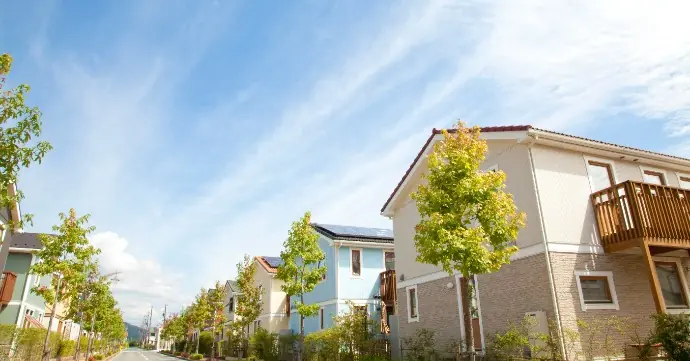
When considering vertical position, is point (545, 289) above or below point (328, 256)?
below

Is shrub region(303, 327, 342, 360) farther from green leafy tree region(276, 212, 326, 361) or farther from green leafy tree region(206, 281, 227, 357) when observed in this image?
green leafy tree region(206, 281, 227, 357)

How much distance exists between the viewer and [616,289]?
518 inches

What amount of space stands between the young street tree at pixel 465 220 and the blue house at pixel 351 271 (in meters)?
16.2

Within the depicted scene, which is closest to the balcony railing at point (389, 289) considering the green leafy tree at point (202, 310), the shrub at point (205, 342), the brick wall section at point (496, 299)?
the brick wall section at point (496, 299)

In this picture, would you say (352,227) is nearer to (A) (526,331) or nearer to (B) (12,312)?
(A) (526,331)

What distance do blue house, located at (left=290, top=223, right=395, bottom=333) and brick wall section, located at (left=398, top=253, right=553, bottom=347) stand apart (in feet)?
30.0

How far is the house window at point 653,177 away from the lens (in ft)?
53.0

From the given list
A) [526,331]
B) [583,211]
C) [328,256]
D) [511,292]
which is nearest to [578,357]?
[526,331]

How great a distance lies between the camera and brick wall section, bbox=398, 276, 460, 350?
53.2ft

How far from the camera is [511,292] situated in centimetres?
1384

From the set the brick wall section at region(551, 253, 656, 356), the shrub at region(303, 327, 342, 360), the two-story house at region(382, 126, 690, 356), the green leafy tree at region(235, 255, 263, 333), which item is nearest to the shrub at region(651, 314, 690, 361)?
the two-story house at region(382, 126, 690, 356)

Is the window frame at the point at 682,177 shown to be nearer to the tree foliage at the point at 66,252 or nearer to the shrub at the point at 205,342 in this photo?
the tree foliage at the point at 66,252

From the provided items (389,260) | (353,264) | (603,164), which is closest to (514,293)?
(603,164)

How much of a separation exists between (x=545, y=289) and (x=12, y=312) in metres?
38.0
